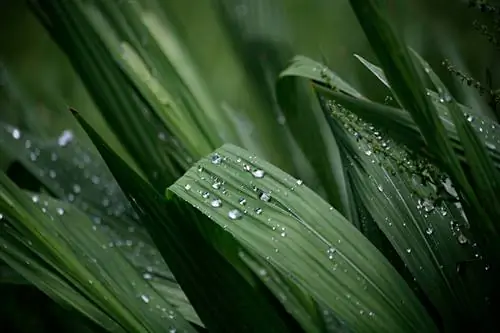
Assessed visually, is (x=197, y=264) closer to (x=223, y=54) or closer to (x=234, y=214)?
(x=234, y=214)

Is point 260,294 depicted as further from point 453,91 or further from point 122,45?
point 453,91

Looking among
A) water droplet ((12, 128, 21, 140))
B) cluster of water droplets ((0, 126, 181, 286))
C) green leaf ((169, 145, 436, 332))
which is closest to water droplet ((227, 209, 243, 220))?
green leaf ((169, 145, 436, 332))

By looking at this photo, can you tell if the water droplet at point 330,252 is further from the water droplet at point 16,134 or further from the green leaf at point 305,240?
the water droplet at point 16,134

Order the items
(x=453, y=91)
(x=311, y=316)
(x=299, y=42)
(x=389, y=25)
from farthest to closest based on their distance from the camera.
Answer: (x=299, y=42) < (x=453, y=91) < (x=311, y=316) < (x=389, y=25)

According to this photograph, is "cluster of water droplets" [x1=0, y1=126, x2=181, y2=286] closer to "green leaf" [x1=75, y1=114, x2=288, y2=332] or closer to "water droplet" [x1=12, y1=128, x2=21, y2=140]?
"water droplet" [x1=12, y1=128, x2=21, y2=140]

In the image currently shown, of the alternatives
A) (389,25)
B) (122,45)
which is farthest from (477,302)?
(122,45)
